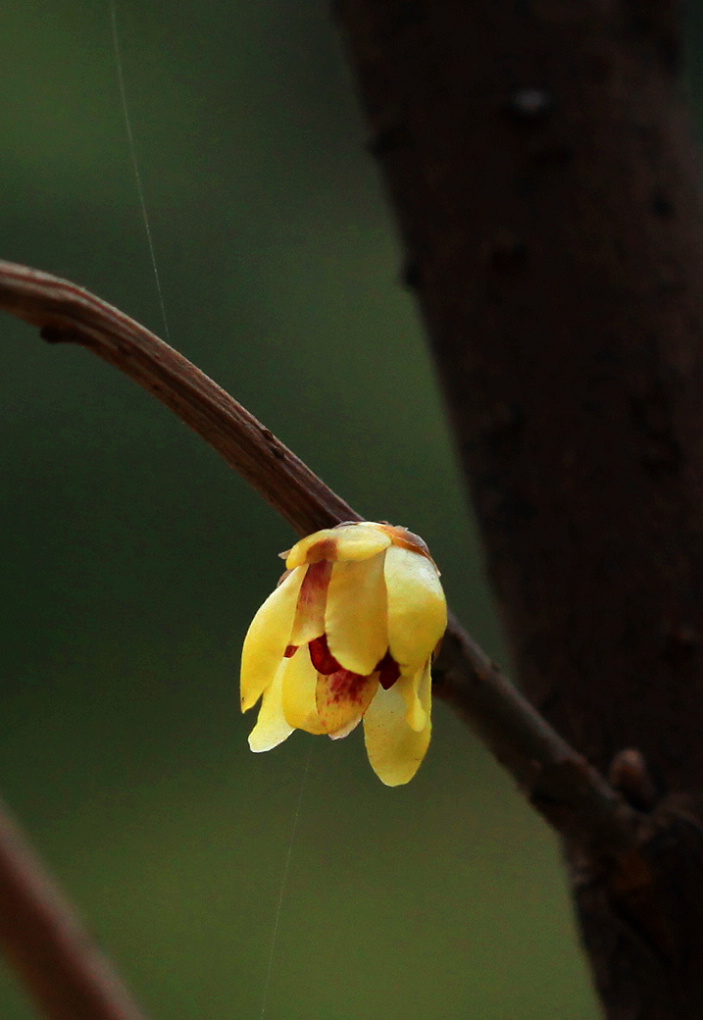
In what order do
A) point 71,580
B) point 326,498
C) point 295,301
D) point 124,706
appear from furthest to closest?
1. point 295,301
2. point 124,706
3. point 71,580
4. point 326,498

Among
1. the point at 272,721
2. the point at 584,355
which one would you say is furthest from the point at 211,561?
the point at 272,721

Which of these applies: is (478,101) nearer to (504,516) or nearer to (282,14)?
(504,516)

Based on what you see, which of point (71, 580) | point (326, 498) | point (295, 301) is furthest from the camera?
point (295, 301)

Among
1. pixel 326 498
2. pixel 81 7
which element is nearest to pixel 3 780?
pixel 81 7

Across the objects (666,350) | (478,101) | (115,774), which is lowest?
(115,774)

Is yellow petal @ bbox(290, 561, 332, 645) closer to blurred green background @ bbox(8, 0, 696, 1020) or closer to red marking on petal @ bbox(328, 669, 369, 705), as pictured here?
red marking on petal @ bbox(328, 669, 369, 705)

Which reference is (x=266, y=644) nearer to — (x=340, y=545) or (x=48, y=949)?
(x=340, y=545)
